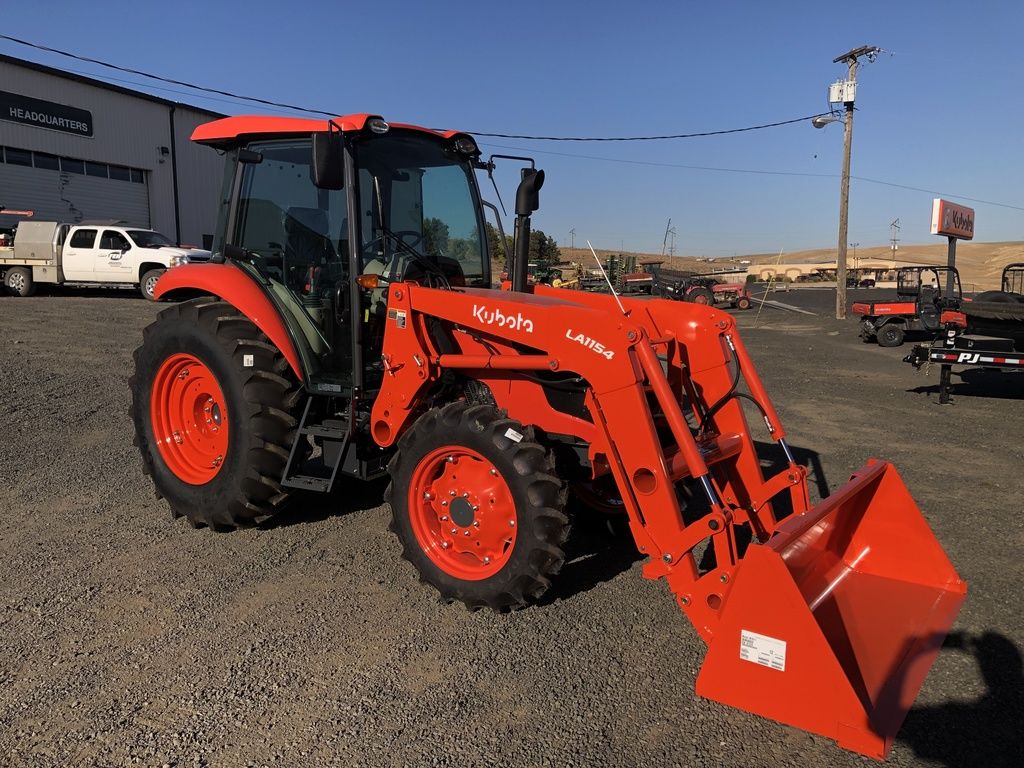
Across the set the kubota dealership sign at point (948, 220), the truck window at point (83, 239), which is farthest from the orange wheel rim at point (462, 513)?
the truck window at point (83, 239)

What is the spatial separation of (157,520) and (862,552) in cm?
433

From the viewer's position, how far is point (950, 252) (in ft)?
37.9

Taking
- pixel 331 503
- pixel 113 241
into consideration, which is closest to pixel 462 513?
pixel 331 503

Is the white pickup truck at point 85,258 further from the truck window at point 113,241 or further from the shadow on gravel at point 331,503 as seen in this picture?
the shadow on gravel at point 331,503

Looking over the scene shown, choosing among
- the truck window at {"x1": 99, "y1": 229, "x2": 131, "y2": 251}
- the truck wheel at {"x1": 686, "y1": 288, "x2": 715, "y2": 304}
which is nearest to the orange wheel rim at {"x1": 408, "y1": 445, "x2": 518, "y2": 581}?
the truck window at {"x1": 99, "y1": 229, "x2": 131, "y2": 251}

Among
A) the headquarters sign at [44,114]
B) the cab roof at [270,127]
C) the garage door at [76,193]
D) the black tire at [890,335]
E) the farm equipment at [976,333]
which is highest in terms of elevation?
the headquarters sign at [44,114]

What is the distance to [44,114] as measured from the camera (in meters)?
22.8

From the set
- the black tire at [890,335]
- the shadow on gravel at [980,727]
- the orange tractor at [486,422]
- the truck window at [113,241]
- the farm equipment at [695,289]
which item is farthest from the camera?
the farm equipment at [695,289]

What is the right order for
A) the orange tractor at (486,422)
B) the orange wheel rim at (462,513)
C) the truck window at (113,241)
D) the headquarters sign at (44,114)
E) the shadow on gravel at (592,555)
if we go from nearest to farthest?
the orange tractor at (486,422) → the orange wheel rim at (462,513) → the shadow on gravel at (592,555) → the truck window at (113,241) → the headquarters sign at (44,114)

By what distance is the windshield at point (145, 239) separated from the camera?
1839 cm

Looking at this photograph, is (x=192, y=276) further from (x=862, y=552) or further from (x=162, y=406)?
(x=862, y=552)

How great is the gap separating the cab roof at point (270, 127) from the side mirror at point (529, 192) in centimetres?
54

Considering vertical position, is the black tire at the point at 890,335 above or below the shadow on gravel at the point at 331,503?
above

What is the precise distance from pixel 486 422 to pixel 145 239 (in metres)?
18.2
